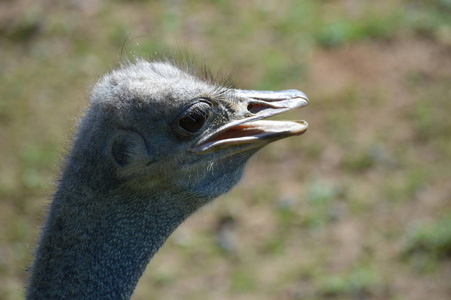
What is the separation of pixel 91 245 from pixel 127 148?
16.0 inches

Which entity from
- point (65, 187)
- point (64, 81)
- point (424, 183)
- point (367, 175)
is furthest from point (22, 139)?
point (65, 187)

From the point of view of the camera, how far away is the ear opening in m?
3.00

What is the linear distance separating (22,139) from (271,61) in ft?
8.59

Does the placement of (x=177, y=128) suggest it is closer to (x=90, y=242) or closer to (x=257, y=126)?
(x=257, y=126)

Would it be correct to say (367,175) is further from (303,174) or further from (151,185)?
(151,185)

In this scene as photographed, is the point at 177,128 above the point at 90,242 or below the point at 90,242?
above

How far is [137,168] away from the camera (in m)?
3.03

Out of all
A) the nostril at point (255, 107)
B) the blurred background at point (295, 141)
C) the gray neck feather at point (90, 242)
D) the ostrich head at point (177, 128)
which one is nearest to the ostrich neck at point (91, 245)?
the gray neck feather at point (90, 242)

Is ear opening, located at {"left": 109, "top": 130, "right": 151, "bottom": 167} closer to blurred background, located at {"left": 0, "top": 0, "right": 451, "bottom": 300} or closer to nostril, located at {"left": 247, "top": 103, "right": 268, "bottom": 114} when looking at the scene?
nostril, located at {"left": 247, "top": 103, "right": 268, "bottom": 114}

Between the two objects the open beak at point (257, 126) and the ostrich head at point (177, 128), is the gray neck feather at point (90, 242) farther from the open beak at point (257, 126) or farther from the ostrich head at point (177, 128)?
the open beak at point (257, 126)

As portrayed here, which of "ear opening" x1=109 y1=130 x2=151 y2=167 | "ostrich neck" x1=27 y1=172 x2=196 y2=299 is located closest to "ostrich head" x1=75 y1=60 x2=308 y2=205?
"ear opening" x1=109 y1=130 x2=151 y2=167

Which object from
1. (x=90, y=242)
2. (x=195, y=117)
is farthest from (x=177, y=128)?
(x=90, y=242)

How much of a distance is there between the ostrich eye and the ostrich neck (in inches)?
13.3

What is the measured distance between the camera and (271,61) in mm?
7828
